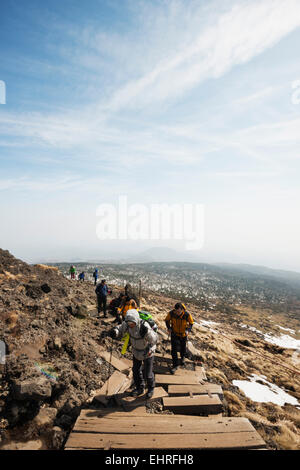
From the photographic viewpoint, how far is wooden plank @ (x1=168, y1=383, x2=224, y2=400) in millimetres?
6383

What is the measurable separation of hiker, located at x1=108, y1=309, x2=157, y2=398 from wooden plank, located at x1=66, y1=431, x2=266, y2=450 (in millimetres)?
1756

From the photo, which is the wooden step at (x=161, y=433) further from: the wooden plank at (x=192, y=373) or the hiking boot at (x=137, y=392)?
the wooden plank at (x=192, y=373)

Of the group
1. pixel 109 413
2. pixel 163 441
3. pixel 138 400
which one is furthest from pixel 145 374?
pixel 163 441

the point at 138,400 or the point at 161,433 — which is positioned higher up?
the point at 161,433

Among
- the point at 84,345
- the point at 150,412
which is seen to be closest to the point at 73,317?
the point at 84,345

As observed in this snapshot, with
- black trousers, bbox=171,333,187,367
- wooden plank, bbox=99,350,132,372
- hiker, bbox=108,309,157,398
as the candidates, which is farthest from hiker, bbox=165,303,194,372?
hiker, bbox=108,309,157,398

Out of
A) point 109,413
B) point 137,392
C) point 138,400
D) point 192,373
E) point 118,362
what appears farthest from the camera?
point 118,362

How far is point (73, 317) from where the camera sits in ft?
38.1

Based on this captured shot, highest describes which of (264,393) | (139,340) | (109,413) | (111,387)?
(139,340)

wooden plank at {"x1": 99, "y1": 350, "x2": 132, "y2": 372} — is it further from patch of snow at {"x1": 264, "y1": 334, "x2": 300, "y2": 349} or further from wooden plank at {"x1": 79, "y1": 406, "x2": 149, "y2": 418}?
patch of snow at {"x1": 264, "y1": 334, "x2": 300, "y2": 349}

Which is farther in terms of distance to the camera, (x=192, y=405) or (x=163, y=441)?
(x=192, y=405)

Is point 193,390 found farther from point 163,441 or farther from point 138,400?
point 163,441

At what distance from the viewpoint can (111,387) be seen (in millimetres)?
6473

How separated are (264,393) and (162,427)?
7795mm
